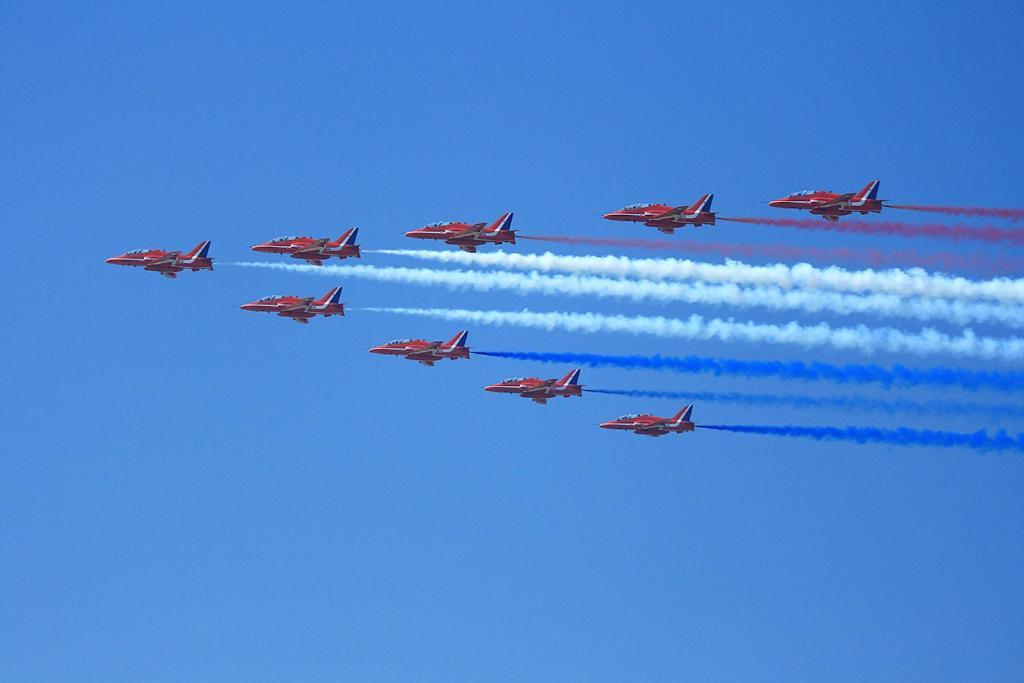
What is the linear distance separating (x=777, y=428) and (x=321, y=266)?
34493 mm

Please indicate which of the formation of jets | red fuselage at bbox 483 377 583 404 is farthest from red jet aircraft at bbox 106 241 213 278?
red fuselage at bbox 483 377 583 404

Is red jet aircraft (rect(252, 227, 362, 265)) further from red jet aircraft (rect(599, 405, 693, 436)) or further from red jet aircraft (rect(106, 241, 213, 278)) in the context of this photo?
red jet aircraft (rect(599, 405, 693, 436))

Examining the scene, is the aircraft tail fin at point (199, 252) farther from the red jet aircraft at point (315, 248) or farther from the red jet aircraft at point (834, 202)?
the red jet aircraft at point (834, 202)

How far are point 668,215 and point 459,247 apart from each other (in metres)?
14.2

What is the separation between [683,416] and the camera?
398 feet

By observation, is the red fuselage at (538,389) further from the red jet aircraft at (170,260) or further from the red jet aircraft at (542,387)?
the red jet aircraft at (170,260)

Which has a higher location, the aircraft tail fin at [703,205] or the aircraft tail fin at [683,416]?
the aircraft tail fin at [703,205]

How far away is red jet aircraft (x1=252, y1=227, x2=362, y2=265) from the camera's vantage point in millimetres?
123188

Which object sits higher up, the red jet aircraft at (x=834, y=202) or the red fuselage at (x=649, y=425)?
the red jet aircraft at (x=834, y=202)

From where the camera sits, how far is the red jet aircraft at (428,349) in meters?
122

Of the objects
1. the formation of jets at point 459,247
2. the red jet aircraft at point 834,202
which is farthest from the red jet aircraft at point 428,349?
the red jet aircraft at point 834,202

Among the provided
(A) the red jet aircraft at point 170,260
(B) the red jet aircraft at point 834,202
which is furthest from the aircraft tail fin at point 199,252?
(B) the red jet aircraft at point 834,202

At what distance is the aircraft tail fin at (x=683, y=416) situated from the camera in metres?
121

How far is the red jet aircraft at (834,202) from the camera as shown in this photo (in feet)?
366
